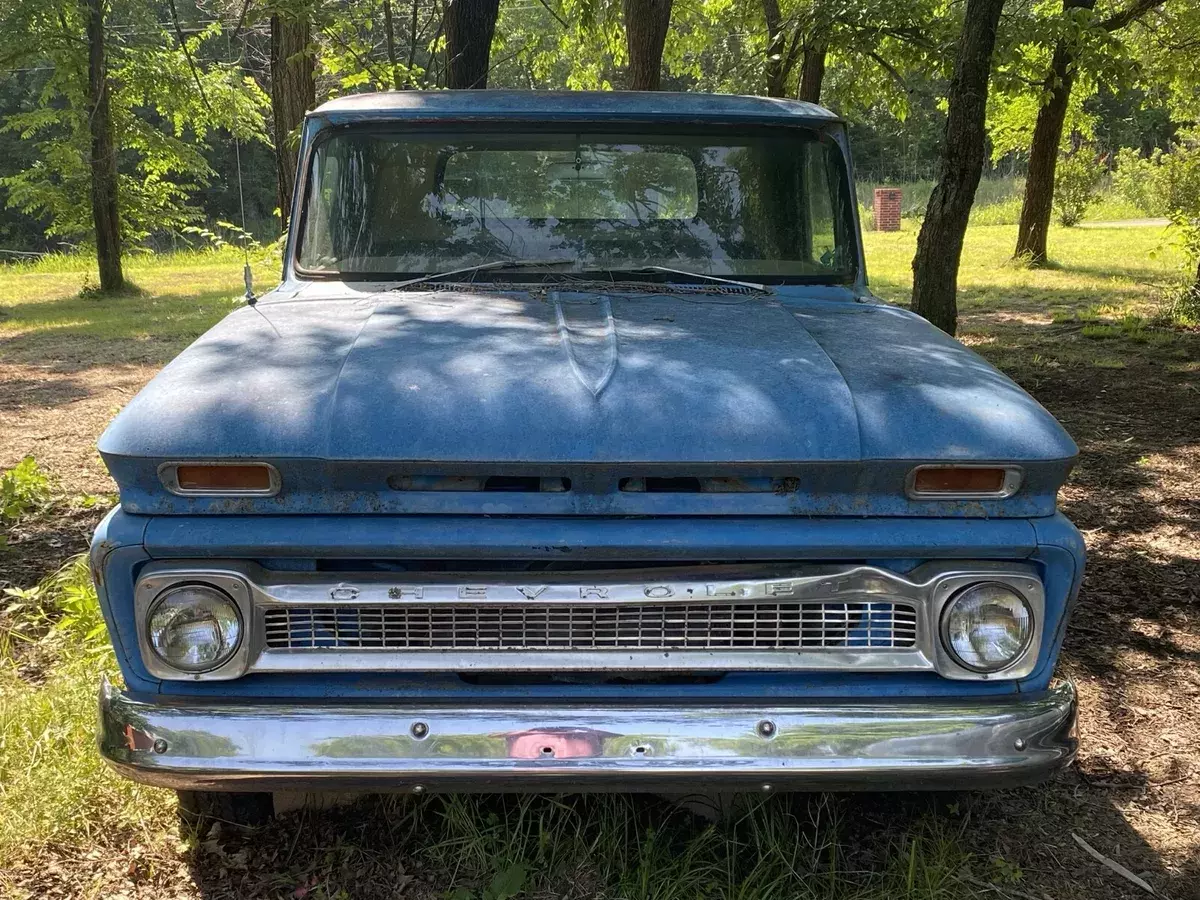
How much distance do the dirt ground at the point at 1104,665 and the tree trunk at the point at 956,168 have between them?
4.16ft

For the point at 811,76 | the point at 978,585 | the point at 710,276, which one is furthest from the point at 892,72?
the point at 978,585

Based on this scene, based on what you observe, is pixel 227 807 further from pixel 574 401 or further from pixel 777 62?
pixel 777 62

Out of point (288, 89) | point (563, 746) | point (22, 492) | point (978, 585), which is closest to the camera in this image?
point (563, 746)

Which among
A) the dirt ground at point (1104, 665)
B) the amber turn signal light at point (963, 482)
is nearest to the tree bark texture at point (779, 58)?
the dirt ground at point (1104, 665)

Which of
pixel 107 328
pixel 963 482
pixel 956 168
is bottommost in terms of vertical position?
pixel 107 328

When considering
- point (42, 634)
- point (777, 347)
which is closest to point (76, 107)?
point (42, 634)

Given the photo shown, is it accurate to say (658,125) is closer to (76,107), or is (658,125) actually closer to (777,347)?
(777,347)

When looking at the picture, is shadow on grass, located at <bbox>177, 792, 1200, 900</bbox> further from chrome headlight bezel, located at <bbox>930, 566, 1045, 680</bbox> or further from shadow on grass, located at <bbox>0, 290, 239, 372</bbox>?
shadow on grass, located at <bbox>0, 290, 239, 372</bbox>

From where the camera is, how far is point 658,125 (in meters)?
3.43

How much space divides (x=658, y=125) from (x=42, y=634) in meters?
3.00

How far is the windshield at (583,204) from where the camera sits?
3.32 m

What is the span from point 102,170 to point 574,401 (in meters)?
16.2

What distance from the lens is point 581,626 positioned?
2.18 m

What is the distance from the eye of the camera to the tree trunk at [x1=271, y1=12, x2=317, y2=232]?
7332mm
